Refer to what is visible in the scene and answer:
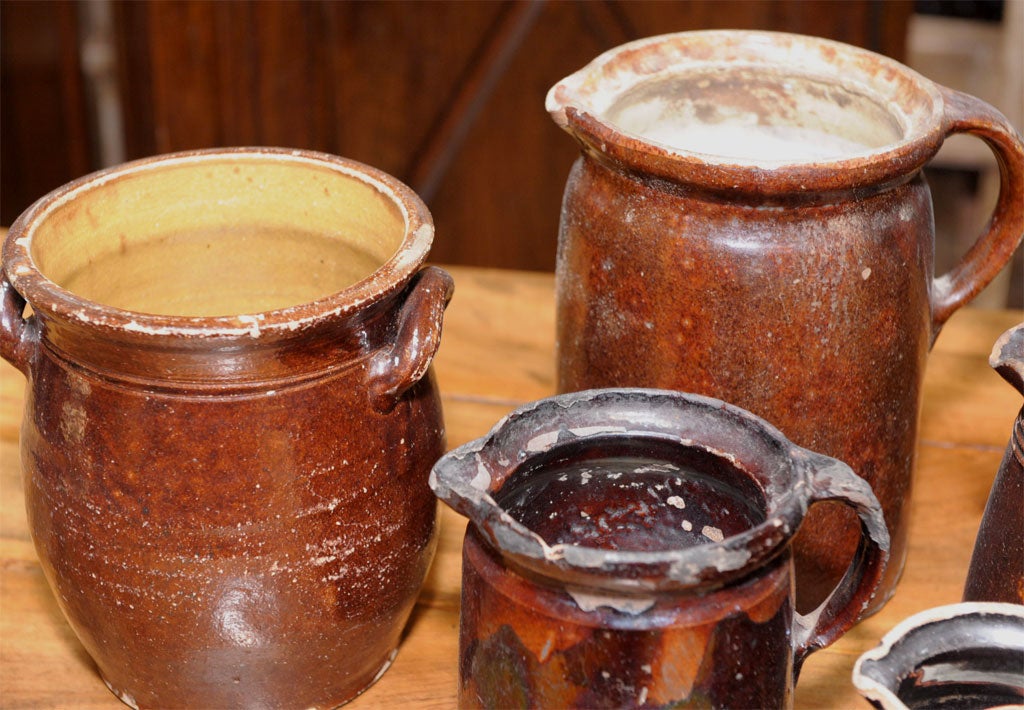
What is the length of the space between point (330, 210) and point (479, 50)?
3.57 ft

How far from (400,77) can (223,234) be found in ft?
3.52

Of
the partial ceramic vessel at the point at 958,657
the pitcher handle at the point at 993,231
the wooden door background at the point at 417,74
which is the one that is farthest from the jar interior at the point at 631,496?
the wooden door background at the point at 417,74

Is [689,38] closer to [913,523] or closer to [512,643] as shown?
[913,523]

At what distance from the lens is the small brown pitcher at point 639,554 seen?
2.17 feet

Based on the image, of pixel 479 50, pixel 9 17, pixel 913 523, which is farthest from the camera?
pixel 9 17

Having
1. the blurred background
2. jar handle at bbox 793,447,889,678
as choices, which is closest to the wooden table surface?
jar handle at bbox 793,447,889,678

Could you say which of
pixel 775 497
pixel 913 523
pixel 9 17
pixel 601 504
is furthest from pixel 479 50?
pixel 775 497

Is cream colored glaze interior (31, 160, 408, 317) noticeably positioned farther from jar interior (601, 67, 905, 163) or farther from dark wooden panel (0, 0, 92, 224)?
dark wooden panel (0, 0, 92, 224)

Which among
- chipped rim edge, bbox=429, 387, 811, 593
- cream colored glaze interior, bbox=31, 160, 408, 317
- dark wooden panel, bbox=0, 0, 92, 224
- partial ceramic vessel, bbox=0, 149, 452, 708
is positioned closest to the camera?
chipped rim edge, bbox=429, 387, 811, 593

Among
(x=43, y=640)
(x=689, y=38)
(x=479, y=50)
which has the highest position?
(x=689, y=38)

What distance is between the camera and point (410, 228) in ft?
2.79

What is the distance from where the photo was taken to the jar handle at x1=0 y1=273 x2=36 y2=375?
0.84 m

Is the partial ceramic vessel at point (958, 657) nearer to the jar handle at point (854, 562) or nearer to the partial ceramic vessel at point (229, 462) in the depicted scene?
the jar handle at point (854, 562)

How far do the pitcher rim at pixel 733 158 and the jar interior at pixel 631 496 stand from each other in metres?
0.17
